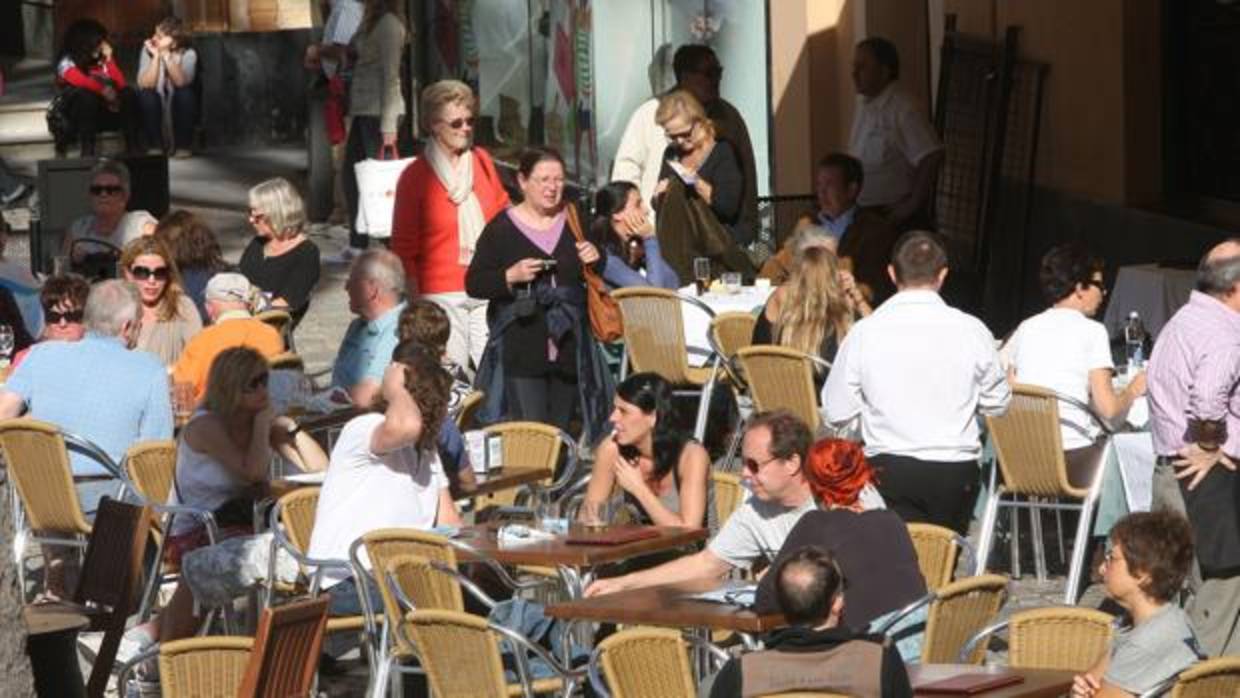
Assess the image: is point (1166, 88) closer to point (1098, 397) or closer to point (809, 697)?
point (1098, 397)

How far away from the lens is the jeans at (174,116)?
28.1 meters

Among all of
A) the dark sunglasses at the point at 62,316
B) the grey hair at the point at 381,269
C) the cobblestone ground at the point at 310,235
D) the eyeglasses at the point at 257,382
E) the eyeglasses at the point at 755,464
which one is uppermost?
the grey hair at the point at 381,269

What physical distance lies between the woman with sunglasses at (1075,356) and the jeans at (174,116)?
1660 centimetres

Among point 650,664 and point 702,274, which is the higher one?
point 702,274

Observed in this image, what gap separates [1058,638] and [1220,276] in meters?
2.34

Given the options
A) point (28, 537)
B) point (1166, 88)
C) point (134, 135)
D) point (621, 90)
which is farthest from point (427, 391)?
point (134, 135)

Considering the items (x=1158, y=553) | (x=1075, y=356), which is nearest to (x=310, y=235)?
(x=1075, y=356)

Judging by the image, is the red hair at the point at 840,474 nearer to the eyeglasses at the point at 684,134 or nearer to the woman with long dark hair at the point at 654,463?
the woman with long dark hair at the point at 654,463

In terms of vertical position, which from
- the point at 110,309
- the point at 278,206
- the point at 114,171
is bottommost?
the point at 110,309

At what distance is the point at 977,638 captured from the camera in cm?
880

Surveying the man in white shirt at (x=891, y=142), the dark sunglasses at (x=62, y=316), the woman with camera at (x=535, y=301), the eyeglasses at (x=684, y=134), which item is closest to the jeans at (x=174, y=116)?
the man in white shirt at (x=891, y=142)

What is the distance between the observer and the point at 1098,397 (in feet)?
40.0

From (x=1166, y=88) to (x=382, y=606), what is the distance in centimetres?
832

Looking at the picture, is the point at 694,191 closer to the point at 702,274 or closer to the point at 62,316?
the point at 702,274
